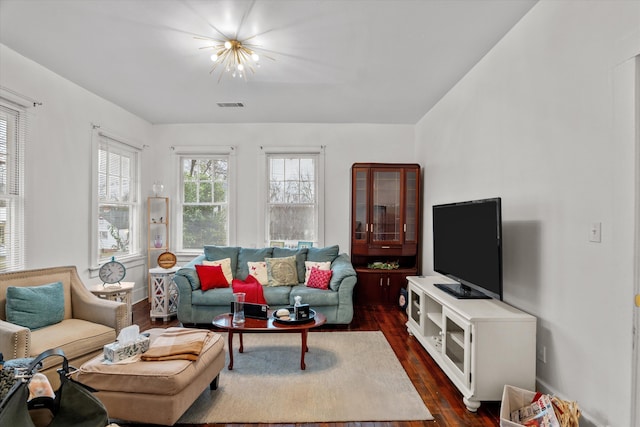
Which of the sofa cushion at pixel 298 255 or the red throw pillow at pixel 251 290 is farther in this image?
the sofa cushion at pixel 298 255

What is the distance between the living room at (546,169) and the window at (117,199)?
0.27 meters

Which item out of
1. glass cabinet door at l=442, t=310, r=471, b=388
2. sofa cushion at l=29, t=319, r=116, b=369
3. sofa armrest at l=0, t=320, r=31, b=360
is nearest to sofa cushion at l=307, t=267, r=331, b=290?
glass cabinet door at l=442, t=310, r=471, b=388

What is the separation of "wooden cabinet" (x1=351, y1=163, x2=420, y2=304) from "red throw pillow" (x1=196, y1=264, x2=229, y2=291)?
196cm

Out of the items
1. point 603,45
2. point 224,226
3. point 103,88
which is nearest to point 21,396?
point 603,45

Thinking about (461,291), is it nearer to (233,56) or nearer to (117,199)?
(233,56)

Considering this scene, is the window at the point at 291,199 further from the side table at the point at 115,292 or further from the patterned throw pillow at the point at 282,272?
the side table at the point at 115,292

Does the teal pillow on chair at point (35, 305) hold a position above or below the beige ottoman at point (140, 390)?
above

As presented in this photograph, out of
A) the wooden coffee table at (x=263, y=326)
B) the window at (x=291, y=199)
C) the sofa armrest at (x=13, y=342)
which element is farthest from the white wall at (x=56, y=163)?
the window at (x=291, y=199)

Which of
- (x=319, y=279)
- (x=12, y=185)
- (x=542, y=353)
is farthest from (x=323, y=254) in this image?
(x=12, y=185)

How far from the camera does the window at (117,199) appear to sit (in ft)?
14.0

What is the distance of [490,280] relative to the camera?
A: 2527 mm

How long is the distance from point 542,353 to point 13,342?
350cm

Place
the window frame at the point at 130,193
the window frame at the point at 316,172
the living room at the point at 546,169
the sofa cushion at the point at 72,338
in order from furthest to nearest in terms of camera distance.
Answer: the window frame at the point at 316,172 < the window frame at the point at 130,193 < the sofa cushion at the point at 72,338 < the living room at the point at 546,169

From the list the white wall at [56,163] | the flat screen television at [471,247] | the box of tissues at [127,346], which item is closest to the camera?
the box of tissues at [127,346]
